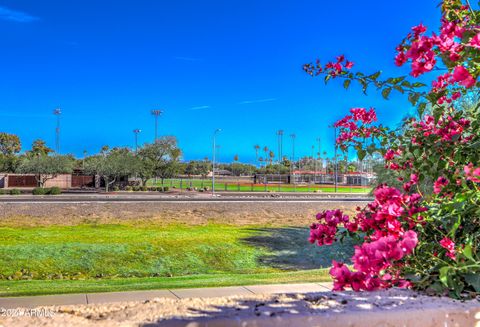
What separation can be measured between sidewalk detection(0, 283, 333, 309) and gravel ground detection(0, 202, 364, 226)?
20144mm

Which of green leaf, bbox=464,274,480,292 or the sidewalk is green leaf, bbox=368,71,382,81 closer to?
green leaf, bbox=464,274,480,292

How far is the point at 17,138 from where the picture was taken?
9788 cm

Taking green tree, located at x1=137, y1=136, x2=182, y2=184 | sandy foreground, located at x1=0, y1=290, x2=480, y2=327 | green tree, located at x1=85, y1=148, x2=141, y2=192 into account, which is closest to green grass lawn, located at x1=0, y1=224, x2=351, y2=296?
sandy foreground, located at x1=0, y1=290, x2=480, y2=327

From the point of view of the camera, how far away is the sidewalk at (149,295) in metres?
7.43

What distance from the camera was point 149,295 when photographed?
26.1 ft

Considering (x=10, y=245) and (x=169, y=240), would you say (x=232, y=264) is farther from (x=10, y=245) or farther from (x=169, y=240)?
(x=10, y=245)

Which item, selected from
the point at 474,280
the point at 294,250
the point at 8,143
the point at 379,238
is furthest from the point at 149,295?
the point at 8,143

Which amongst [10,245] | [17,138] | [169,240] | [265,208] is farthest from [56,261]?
[17,138]

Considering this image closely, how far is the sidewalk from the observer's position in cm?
743

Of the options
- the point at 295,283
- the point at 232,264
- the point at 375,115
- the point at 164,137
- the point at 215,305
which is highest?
the point at 164,137

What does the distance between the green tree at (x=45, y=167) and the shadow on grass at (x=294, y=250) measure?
1713 inches

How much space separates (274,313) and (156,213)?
30.0 metres

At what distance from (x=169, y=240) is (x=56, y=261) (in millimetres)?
5376

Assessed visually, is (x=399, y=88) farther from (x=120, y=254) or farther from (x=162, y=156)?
(x=162, y=156)
